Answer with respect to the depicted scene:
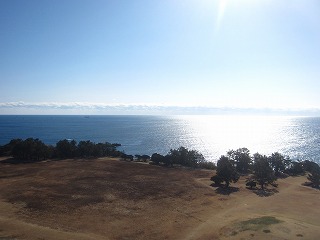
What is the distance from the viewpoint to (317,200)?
52.7 metres

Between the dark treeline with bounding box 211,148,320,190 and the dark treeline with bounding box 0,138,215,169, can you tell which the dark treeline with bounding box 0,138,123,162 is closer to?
the dark treeline with bounding box 0,138,215,169

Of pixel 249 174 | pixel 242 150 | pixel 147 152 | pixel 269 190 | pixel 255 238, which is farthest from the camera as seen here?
pixel 147 152

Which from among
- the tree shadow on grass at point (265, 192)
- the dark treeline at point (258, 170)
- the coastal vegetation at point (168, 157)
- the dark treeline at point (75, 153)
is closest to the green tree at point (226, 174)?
the dark treeline at point (258, 170)

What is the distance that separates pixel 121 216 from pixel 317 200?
34369 millimetres

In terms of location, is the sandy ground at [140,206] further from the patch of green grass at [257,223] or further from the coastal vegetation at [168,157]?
the coastal vegetation at [168,157]

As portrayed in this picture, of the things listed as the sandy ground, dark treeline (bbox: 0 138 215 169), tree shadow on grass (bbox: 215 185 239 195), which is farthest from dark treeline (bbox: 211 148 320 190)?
dark treeline (bbox: 0 138 215 169)

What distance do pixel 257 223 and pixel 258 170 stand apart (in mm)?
28066

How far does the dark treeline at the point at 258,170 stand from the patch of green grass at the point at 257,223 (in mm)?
22187

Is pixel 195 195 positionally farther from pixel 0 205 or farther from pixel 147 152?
pixel 147 152

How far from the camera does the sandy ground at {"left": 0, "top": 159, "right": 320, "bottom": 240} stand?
1412 inches

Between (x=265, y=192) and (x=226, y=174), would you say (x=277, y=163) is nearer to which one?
(x=265, y=192)

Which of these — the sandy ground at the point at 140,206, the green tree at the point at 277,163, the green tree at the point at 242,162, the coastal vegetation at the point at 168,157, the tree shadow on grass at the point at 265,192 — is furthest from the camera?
the green tree at the point at 242,162

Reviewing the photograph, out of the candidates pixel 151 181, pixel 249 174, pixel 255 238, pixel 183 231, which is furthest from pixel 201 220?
pixel 249 174

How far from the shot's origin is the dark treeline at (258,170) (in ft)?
203
